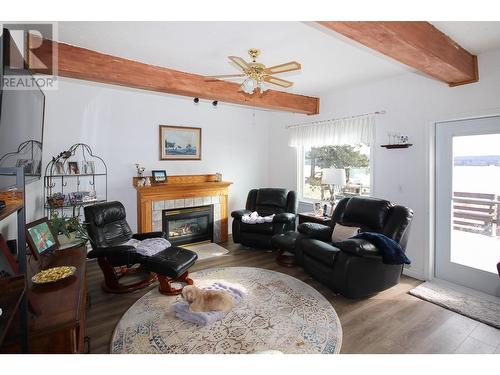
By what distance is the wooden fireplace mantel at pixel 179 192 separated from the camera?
425 centimetres

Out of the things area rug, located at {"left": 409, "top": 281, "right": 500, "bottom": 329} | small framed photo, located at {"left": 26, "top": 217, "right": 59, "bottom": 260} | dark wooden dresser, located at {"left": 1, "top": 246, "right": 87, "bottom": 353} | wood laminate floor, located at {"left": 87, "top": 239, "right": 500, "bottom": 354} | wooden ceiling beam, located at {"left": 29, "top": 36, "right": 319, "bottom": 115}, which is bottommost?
wood laminate floor, located at {"left": 87, "top": 239, "right": 500, "bottom": 354}

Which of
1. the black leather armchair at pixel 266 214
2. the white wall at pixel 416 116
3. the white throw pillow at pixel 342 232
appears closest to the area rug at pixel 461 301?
the white wall at pixel 416 116

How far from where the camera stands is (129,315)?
2.52 meters

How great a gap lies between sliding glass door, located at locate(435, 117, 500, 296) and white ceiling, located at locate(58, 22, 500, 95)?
90 centimetres

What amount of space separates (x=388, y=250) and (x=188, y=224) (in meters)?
3.21

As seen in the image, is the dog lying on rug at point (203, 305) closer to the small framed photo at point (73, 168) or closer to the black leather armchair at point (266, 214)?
the black leather armchair at point (266, 214)

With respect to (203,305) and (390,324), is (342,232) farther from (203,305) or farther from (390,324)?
(203,305)

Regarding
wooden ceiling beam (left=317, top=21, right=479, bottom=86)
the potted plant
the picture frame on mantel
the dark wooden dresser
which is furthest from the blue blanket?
the picture frame on mantel

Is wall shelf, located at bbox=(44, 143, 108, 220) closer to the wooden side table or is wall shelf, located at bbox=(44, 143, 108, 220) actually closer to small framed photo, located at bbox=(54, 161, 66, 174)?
small framed photo, located at bbox=(54, 161, 66, 174)

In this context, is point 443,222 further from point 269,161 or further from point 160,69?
point 160,69

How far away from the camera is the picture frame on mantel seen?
4.59m

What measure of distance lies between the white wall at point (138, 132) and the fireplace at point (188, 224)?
1.82 ft

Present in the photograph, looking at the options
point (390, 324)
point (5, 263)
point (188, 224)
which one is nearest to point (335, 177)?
point (390, 324)
